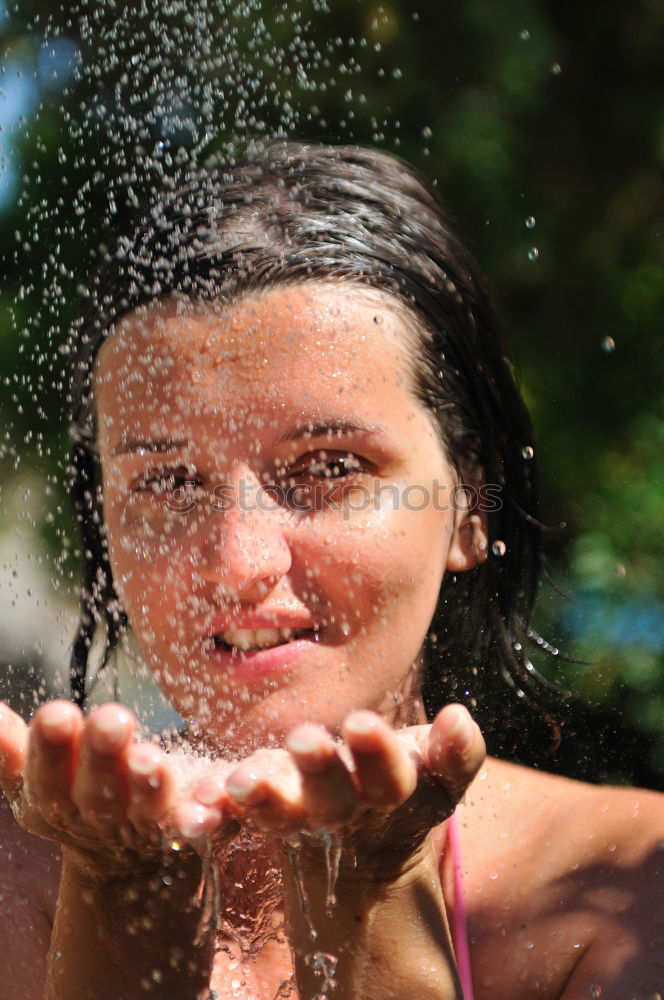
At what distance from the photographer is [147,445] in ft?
6.74

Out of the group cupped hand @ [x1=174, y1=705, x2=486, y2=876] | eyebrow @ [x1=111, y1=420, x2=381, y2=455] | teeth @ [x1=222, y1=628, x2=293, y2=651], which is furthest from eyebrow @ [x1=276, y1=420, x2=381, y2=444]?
cupped hand @ [x1=174, y1=705, x2=486, y2=876]

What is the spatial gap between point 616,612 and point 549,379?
2.88ft

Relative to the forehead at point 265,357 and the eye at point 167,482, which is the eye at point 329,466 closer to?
the forehead at point 265,357

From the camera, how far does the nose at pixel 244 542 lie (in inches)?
74.8

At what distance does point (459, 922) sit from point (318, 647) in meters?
0.71

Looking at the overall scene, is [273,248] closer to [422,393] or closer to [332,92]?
[422,393]

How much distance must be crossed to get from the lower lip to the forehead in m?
0.45

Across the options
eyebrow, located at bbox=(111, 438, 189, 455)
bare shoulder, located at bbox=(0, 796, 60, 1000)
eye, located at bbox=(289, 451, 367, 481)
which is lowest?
bare shoulder, located at bbox=(0, 796, 60, 1000)

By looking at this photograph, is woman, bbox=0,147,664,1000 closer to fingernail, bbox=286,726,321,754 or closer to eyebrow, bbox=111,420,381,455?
eyebrow, bbox=111,420,381,455

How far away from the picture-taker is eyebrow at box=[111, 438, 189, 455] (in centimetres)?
200

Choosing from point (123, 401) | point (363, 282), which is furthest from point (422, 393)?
point (123, 401)

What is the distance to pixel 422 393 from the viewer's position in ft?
7.17

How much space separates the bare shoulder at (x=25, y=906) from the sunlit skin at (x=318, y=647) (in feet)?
0.04

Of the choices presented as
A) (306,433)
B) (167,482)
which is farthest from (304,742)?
(167,482)
